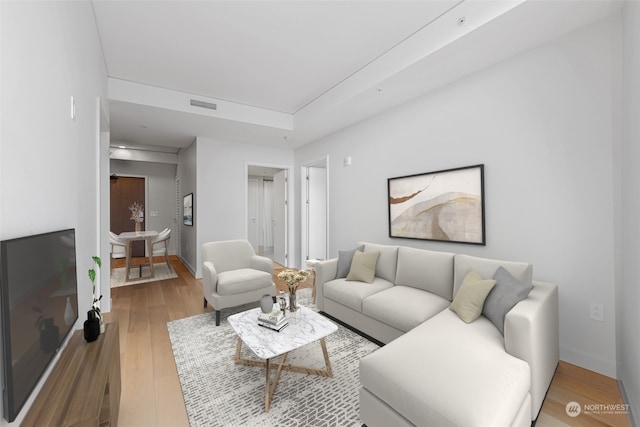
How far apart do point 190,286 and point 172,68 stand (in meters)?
3.18

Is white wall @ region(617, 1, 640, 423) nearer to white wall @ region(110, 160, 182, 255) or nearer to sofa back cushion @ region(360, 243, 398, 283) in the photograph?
sofa back cushion @ region(360, 243, 398, 283)

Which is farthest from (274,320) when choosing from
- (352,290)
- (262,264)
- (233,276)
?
(262,264)

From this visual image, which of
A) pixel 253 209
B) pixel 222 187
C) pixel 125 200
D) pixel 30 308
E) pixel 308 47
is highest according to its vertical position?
pixel 308 47

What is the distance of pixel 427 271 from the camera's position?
269 cm

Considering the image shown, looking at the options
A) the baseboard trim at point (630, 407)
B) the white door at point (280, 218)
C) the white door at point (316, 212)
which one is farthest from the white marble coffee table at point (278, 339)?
the white door at point (280, 218)

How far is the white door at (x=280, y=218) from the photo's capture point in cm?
589

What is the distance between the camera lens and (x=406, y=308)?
2291mm

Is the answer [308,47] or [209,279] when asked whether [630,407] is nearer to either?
[209,279]

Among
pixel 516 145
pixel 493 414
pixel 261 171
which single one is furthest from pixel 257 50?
pixel 261 171

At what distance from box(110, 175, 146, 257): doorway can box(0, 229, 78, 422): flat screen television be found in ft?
22.4

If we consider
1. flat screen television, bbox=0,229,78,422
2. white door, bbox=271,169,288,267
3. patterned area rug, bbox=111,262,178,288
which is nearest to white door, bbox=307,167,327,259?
white door, bbox=271,169,288,267

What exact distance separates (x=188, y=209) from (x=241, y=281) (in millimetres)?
3191

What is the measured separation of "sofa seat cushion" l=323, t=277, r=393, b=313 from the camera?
270cm

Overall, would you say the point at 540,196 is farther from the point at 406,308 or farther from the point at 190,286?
the point at 190,286
